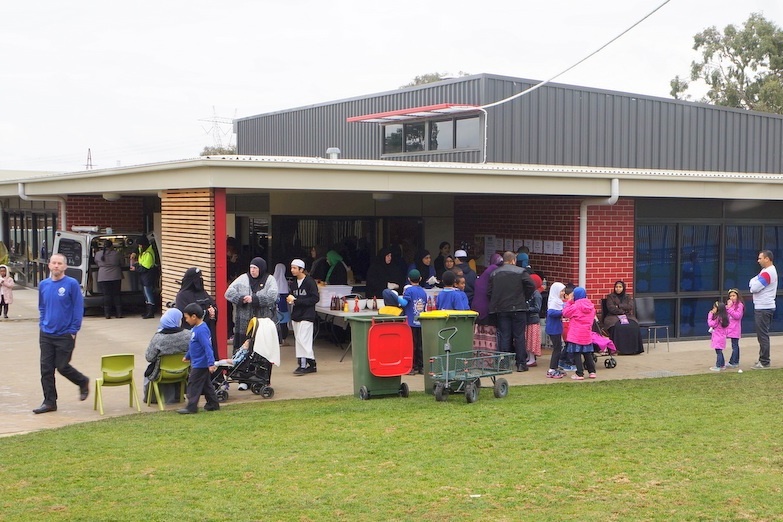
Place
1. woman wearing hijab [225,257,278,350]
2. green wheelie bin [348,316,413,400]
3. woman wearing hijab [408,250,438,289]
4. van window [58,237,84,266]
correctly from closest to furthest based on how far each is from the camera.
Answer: green wheelie bin [348,316,413,400], woman wearing hijab [225,257,278,350], woman wearing hijab [408,250,438,289], van window [58,237,84,266]

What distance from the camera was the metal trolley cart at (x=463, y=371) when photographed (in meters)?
10.6

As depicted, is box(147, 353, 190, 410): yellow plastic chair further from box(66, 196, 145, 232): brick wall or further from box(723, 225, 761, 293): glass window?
box(66, 196, 145, 232): brick wall

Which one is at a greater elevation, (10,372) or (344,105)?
(344,105)

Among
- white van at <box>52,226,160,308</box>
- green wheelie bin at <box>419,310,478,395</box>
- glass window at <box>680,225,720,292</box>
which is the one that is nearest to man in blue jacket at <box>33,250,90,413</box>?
green wheelie bin at <box>419,310,478,395</box>

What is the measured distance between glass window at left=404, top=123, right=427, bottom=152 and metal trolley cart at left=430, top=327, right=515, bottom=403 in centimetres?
1405

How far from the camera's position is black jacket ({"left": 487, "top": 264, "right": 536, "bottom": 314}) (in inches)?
518

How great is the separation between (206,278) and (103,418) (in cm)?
304

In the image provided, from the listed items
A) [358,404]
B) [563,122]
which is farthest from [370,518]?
[563,122]

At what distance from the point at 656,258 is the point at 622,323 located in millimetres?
1853

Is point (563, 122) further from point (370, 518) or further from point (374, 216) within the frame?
point (370, 518)

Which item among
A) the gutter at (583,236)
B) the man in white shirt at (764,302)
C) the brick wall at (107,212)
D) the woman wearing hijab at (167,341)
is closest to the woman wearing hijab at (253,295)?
the woman wearing hijab at (167,341)

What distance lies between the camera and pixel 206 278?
1270 cm

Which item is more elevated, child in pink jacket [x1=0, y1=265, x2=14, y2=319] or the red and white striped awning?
the red and white striped awning

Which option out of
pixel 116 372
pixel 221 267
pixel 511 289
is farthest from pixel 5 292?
pixel 511 289
